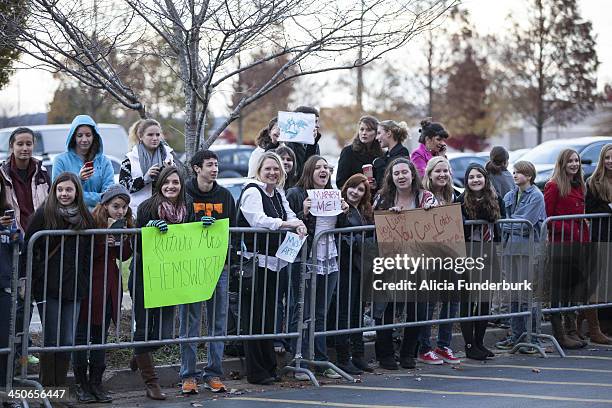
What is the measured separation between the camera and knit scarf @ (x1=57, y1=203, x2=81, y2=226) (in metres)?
8.05

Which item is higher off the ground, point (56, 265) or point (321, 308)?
point (56, 265)

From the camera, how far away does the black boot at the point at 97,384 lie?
328 inches

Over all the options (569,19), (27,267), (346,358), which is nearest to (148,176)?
(27,267)

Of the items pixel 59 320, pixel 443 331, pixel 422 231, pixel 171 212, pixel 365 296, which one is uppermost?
pixel 171 212

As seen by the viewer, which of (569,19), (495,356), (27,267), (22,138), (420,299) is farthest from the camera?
(569,19)

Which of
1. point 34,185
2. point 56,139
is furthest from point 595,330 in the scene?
point 56,139

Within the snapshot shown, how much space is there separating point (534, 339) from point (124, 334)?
4.22 m

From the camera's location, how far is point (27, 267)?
786 cm

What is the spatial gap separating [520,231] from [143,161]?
12.6ft

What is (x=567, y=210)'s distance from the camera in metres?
11.3

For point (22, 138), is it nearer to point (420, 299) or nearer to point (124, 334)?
point (124, 334)

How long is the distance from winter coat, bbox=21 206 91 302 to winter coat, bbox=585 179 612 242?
578 centimetres

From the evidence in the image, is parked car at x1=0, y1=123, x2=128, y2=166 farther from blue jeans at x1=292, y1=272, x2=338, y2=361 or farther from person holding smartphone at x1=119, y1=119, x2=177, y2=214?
blue jeans at x1=292, y1=272, x2=338, y2=361

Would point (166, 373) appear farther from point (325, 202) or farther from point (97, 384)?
point (325, 202)
